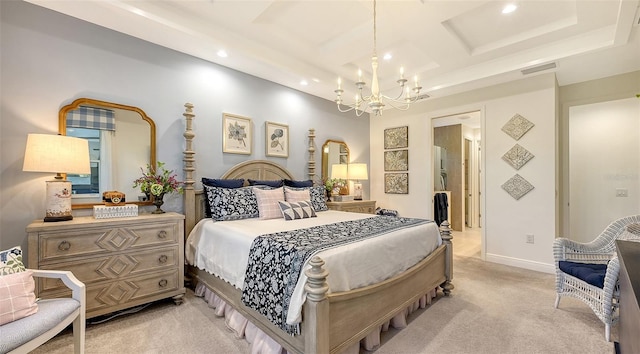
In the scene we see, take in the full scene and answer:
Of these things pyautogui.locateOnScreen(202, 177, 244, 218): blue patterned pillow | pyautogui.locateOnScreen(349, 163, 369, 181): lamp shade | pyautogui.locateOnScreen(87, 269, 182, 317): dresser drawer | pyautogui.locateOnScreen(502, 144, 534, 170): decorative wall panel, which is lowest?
pyautogui.locateOnScreen(87, 269, 182, 317): dresser drawer

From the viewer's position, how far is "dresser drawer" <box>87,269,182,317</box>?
7.00 ft

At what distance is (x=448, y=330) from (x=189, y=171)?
3.00 meters

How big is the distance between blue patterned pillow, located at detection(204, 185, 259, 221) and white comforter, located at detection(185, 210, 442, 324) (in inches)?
4.2

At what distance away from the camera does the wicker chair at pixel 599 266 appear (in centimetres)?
200

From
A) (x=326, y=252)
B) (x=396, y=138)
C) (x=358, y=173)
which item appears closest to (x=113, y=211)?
(x=326, y=252)

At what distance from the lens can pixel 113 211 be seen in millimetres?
2369

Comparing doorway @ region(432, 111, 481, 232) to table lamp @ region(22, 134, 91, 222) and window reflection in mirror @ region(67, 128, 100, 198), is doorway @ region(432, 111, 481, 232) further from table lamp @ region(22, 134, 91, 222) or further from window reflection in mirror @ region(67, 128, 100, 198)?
table lamp @ region(22, 134, 91, 222)

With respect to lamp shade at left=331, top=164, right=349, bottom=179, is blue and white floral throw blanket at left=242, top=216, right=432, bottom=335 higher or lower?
lower

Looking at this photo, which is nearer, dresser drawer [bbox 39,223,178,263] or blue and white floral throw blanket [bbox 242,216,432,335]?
blue and white floral throw blanket [bbox 242,216,432,335]

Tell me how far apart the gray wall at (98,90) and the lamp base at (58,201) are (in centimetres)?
30

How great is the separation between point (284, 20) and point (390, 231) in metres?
2.45

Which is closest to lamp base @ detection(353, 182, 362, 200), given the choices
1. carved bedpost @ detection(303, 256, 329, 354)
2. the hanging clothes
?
the hanging clothes

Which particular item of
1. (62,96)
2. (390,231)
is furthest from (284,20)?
(390,231)

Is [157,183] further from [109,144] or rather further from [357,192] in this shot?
[357,192]
